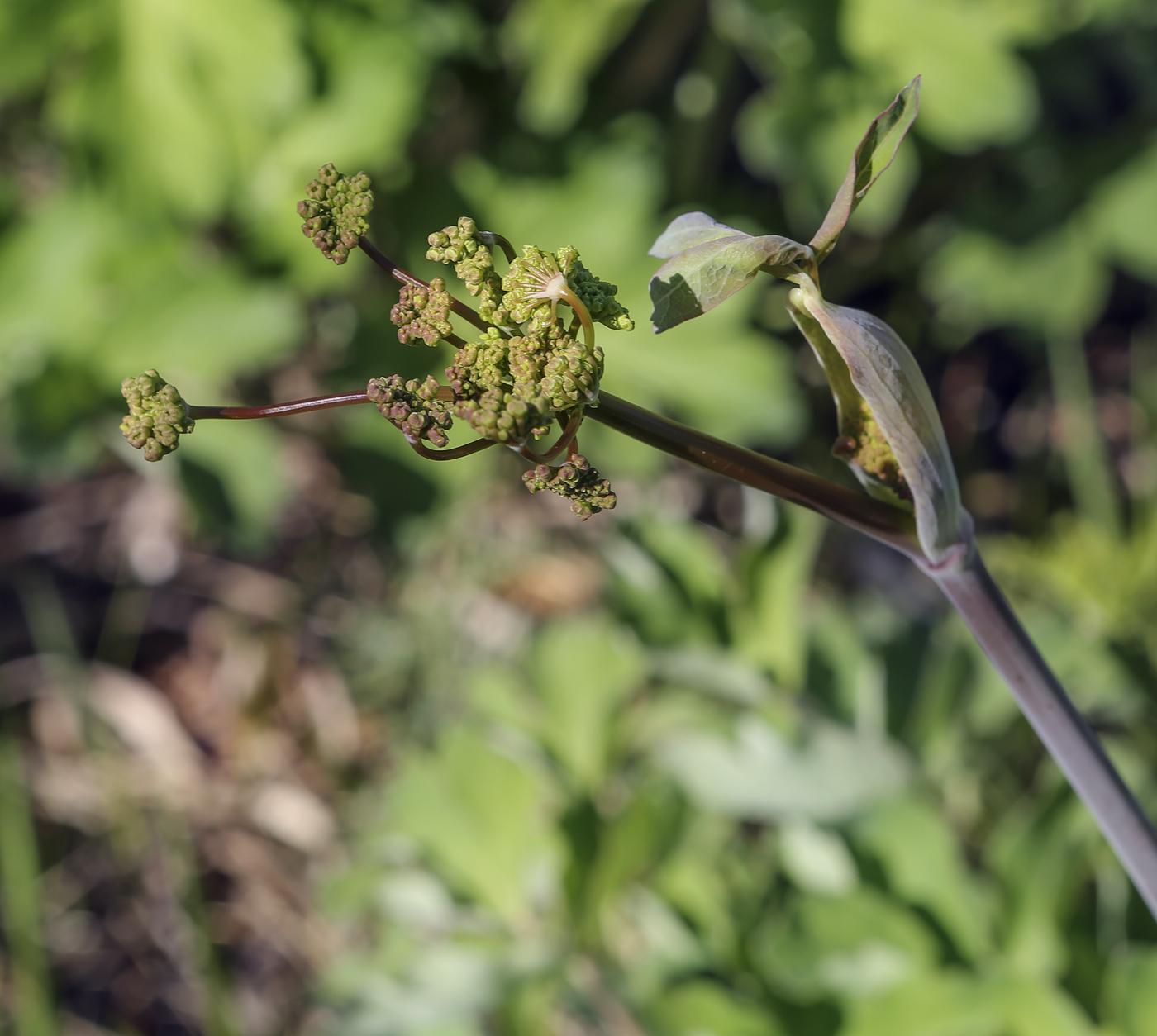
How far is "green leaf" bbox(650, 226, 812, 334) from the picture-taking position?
1.80 ft

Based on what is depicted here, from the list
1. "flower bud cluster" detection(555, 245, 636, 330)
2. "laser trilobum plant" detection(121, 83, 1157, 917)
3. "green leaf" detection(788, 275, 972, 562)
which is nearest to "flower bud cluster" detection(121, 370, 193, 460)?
"laser trilobum plant" detection(121, 83, 1157, 917)

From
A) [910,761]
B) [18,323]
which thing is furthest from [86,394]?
[910,761]

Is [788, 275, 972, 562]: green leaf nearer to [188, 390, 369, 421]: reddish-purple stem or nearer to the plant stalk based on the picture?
the plant stalk

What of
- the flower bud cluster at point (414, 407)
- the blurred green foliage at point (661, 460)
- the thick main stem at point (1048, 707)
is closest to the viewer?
the flower bud cluster at point (414, 407)

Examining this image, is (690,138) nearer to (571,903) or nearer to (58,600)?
(571,903)

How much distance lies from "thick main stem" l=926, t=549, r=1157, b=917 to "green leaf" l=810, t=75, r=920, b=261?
211mm

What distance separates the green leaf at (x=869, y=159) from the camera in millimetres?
560

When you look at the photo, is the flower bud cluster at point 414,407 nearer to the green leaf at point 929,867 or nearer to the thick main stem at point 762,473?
the thick main stem at point 762,473

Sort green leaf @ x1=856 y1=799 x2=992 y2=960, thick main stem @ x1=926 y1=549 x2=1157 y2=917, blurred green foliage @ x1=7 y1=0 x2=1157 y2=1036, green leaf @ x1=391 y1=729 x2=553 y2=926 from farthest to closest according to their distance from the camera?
green leaf @ x1=391 y1=729 x2=553 y2=926 < blurred green foliage @ x1=7 y1=0 x2=1157 y2=1036 < green leaf @ x1=856 y1=799 x2=992 y2=960 < thick main stem @ x1=926 y1=549 x2=1157 y2=917

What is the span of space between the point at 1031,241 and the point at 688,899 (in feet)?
4.66

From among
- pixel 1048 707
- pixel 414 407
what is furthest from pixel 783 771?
pixel 414 407

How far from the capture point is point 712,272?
0.55 metres

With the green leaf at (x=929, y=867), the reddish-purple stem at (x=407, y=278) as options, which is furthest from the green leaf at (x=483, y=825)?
the reddish-purple stem at (x=407, y=278)

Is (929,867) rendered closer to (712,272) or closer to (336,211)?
(712,272)
